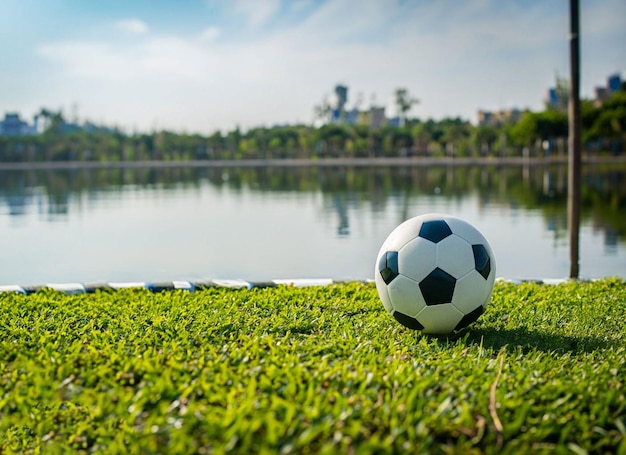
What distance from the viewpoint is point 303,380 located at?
2.97 metres

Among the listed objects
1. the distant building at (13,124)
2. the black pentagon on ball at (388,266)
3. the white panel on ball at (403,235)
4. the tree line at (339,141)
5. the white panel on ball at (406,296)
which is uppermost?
the distant building at (13,124)

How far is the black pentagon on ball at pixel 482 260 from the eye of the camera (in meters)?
4.43

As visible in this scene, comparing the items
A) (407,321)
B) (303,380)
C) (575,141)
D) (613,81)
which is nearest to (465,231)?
(407,321)

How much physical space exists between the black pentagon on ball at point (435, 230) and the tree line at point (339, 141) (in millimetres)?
52587

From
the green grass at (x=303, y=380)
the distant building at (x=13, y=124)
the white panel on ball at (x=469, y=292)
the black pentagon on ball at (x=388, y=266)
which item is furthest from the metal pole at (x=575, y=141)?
the distant building at (x=13, y=124)

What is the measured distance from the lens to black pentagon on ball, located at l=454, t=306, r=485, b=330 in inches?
173

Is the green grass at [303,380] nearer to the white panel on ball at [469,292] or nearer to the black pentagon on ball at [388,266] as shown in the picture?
the white panel on ball at [469,292]

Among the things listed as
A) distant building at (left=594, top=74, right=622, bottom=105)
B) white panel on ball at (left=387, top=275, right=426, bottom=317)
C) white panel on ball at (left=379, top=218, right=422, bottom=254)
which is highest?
distant building at (left=594, top=74, right=622, bottom=105)

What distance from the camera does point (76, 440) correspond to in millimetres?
3148

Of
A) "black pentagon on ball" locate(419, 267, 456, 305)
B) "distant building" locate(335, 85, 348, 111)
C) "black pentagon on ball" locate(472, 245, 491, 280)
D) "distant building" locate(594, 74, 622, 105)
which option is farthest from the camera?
"distant building" locate(594, 74, 622, 105)

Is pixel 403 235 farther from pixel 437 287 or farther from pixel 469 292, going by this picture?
pixel 469 292

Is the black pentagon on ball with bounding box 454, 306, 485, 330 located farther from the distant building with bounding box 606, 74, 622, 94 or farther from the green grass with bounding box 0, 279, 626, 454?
the distant building with bounding box 606, 74, 622, 94

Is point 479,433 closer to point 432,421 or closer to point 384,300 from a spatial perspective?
point 432,421

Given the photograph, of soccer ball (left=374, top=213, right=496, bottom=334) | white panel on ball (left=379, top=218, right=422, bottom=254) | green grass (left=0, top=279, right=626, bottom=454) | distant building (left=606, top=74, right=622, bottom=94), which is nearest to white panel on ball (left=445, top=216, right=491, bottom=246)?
soccer ball (left=374, top=213, right=496, bottom=334)
